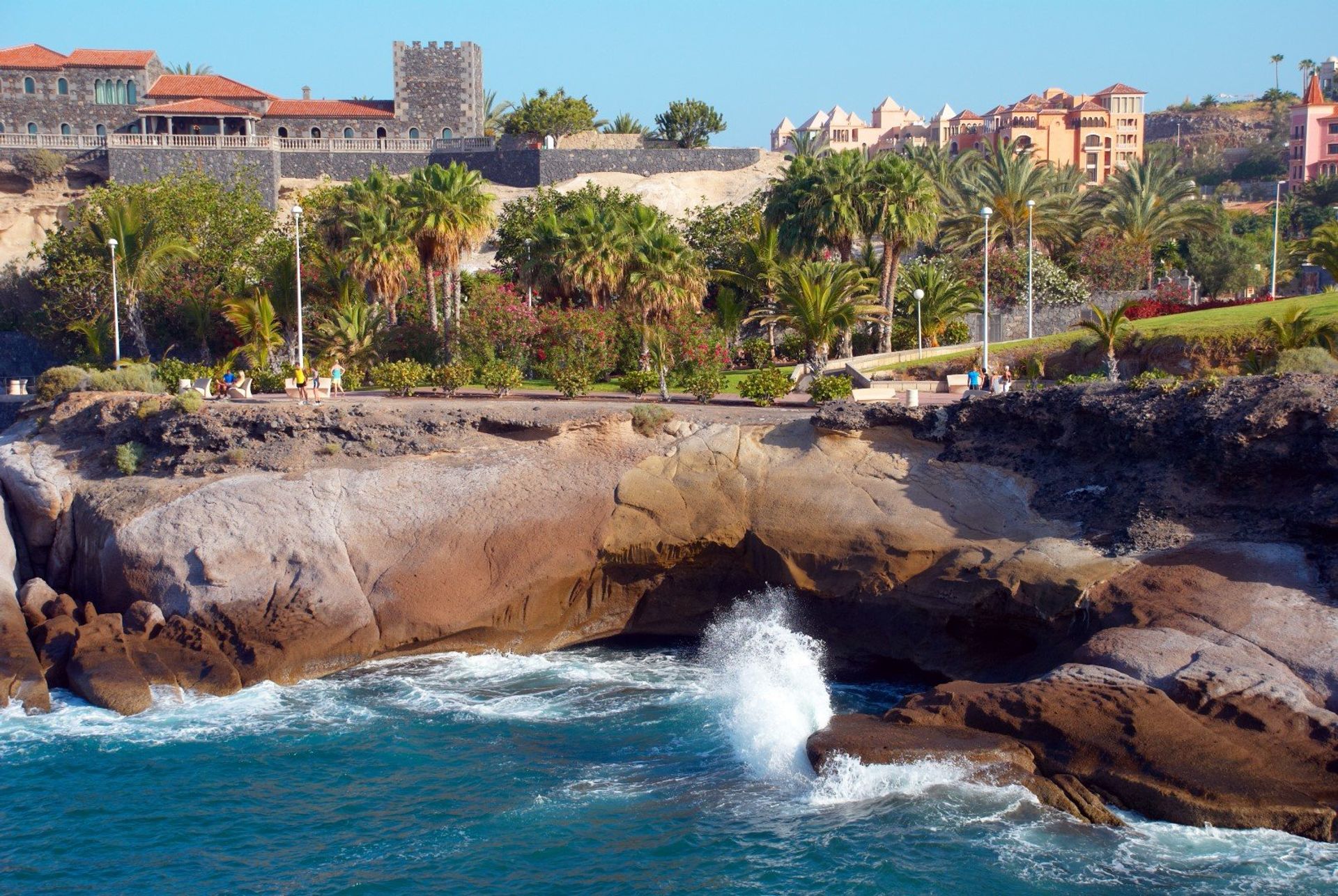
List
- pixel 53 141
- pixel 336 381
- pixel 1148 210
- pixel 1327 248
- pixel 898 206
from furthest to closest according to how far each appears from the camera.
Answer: pixel 53 141 → pixel 1148 210 → pixel 1327 248 → pixel 898 206 → pixel 336 381

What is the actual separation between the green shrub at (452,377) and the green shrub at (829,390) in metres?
9.39

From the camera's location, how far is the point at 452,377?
110ft

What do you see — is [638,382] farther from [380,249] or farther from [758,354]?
[758,354]

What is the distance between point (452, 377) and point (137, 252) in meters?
19.3

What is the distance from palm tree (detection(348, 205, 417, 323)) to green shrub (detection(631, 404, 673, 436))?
46.0 feet

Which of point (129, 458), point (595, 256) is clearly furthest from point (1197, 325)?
point (129, 458)

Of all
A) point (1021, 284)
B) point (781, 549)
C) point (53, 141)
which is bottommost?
point (781, 549)

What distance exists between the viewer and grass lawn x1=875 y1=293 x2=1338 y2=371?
3431cm

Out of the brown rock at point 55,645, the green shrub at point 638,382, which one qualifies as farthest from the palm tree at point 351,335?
the brown rock at point 55,645

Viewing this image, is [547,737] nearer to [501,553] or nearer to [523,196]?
[501,553]

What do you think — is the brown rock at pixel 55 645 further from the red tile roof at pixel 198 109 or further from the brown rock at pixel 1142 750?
the red tile roof at pixel 198 109

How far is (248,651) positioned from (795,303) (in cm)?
1758

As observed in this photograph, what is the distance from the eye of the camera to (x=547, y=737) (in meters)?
20.6

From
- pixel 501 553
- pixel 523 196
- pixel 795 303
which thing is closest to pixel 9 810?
pixel 501 553
